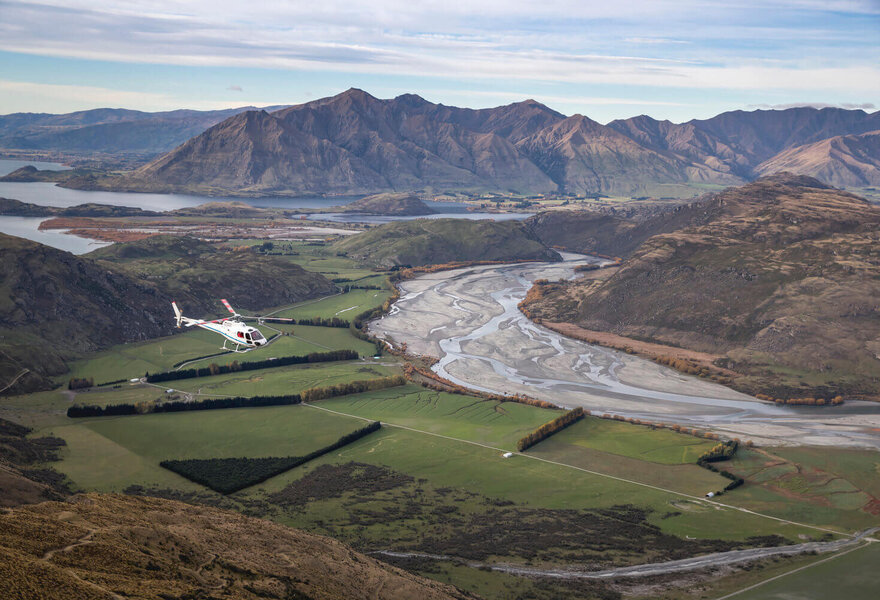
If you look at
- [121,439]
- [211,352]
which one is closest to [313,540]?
[121,439]

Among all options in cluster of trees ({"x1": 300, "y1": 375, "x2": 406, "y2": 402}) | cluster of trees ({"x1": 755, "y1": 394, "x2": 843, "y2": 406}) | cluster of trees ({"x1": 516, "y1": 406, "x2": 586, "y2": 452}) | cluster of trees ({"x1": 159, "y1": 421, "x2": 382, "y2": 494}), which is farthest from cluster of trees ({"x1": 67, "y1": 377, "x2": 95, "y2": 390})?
cluster of trees ({"x1": 755, "y1": 394, "x2": 843, "y2": 406})

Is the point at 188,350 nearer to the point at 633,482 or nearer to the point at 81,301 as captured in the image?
the point at 81,301

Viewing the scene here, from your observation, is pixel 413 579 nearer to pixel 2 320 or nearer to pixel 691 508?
pixel 691 508

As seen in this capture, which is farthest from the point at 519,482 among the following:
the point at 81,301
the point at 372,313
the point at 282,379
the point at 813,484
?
the point at 81,301

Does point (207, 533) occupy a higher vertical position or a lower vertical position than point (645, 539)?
higher

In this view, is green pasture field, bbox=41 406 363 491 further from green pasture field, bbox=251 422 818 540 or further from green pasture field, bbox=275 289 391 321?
green pasture field, bbox=275 289 391 321

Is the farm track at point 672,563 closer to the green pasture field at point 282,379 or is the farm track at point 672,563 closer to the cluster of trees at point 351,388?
the cluster of trees at point 351,388

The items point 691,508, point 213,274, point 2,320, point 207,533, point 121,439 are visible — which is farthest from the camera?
point 213,274
